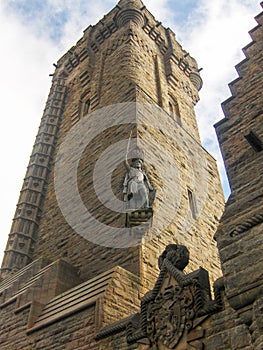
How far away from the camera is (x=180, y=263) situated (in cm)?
583

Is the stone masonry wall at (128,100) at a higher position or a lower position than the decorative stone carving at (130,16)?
lower

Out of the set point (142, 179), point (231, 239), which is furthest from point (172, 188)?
point (231, 239)

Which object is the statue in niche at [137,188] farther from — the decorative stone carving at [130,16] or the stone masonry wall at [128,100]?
the decorative stone carving at [130,16]

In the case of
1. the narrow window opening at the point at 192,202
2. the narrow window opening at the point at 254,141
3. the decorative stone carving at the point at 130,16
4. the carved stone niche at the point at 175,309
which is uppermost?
the decorative stone carving at the point at 130,16

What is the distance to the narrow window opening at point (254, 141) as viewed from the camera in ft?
18.7

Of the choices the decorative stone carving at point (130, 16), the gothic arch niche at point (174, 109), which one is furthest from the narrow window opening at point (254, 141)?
the decorative stone carving at point (130, 16)

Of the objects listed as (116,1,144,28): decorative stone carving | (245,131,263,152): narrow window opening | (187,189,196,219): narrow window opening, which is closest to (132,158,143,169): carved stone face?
(187,189,196,219): narrow window opening

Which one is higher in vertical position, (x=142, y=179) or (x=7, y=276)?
(x=142, y=179)

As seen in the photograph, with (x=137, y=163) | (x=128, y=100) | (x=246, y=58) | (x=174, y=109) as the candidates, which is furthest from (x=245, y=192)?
(x=174, y=109)

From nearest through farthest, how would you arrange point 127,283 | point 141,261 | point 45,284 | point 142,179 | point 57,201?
point 127,283 → point 141,261 → point 45,284 → point 142,179 → point 57,201

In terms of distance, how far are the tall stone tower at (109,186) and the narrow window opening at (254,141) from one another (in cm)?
319

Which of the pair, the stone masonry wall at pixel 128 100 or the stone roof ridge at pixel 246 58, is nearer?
the stone roof ridge at pixel 246 58

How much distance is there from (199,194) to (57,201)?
14.5 feet

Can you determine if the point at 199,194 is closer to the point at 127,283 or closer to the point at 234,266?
the point at 127,283
